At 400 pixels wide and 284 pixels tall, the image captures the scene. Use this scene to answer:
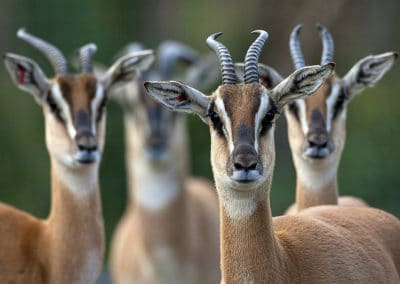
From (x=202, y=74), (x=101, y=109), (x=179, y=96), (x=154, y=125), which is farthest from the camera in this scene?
(x=202, y=74)

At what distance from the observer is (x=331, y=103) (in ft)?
27.1

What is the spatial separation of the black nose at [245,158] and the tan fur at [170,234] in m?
5.01

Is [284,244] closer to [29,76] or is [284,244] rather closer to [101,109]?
[101,109]

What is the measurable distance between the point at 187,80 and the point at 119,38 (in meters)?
6.11

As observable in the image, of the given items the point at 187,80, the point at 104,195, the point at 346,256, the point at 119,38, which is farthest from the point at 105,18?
the point at 346,256

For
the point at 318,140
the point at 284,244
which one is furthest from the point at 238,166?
the point at 318,140

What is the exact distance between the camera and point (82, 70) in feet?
28.3

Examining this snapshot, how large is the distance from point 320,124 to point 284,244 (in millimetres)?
1477

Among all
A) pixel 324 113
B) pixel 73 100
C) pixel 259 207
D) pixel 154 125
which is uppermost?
pixel 73 100

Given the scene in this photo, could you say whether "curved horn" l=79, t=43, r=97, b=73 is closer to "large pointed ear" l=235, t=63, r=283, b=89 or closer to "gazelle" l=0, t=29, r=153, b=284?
"gazelle" l=0, t=29, r=153, b=284

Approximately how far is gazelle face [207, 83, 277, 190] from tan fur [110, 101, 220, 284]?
15.5 ft

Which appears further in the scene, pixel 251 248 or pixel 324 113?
pixel 324 113

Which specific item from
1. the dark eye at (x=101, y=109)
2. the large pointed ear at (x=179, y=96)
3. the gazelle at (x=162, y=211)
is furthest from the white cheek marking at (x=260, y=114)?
the gazelle at (x=162, y=211)

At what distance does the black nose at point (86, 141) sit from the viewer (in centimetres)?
785
